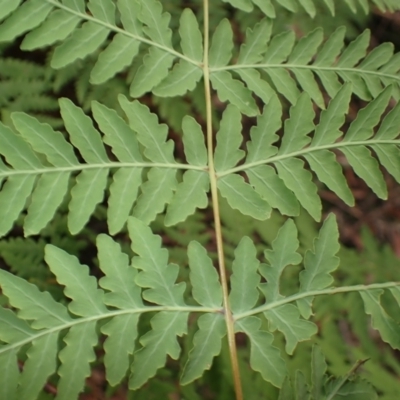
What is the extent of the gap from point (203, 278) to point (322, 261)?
312 millimetres

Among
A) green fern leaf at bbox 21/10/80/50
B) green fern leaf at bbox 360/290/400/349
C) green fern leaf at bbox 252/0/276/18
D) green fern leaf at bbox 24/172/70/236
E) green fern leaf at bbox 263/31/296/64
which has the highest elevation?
green fern leaf at bbox 21/10/80/50

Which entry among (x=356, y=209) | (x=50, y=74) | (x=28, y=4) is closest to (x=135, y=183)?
(x=28, y=4)

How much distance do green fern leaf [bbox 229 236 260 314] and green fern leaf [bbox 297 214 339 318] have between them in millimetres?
129

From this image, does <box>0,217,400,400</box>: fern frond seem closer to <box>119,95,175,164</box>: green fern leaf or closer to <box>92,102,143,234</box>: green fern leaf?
<box>92,102,143,234</box>: green fern leaf

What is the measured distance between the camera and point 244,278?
1.24 metres

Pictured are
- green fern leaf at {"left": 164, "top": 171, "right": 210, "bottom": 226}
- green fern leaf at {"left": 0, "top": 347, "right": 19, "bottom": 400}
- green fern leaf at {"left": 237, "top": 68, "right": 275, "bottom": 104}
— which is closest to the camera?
green fern leaf at {"left": 0, "top": 347, "right": 19, "bottom": 400}

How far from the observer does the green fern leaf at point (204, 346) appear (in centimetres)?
116

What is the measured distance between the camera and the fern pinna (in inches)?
44.2

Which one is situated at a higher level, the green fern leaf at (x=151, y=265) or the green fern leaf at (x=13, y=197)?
the green fern leaf at (x=13, y=197)

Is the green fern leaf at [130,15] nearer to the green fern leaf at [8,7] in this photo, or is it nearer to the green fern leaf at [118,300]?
the green fern leaf at [8,7]

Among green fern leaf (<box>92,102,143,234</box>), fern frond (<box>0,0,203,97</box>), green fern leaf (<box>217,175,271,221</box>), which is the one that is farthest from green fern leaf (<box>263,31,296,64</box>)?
green fern leaf (<box>92,102,143,234</box>)

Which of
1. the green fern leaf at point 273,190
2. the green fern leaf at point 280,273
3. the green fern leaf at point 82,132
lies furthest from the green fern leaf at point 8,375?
the green fern leaf at point 273,190

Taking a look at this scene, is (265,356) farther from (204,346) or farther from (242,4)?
(242,4)

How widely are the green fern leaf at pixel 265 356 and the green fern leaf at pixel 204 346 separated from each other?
61 millimetres
